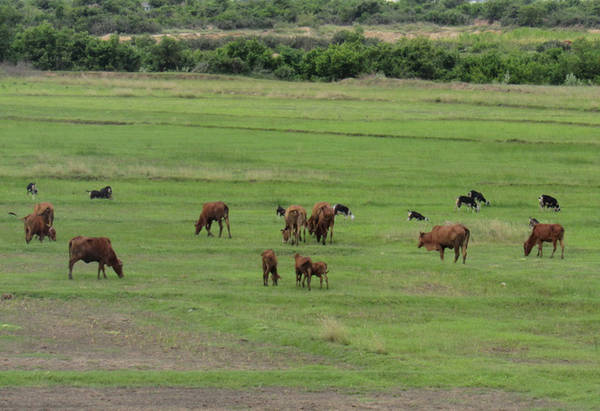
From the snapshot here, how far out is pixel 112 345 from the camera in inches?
706

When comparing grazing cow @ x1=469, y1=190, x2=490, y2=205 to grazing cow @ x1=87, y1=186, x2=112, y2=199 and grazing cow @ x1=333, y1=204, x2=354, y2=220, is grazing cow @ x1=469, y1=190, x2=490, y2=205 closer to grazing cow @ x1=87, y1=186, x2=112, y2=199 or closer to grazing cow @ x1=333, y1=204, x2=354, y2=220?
grazing cow @ x1=333, y1=204, x2=354, y2=220

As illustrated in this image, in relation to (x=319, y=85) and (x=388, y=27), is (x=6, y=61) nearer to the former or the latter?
(x=319, y=85)

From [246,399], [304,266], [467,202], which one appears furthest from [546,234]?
[246,399]

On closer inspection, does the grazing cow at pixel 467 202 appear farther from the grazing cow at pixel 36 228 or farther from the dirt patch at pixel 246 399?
the dirt patch at pixel 246 399

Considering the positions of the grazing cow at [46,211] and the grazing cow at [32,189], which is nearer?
the grazing cow at [46,211]

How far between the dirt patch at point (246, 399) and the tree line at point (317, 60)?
280 feet

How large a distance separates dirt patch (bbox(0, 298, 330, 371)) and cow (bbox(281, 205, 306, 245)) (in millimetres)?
8773

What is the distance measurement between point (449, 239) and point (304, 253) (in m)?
4.15

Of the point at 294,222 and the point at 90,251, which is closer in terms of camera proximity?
the point at 90,251

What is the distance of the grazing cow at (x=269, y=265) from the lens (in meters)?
22.8

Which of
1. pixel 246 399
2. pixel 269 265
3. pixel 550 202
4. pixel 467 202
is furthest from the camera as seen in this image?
pixel 550 202

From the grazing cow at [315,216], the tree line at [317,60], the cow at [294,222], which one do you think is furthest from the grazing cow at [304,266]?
the tree line at [317,60]

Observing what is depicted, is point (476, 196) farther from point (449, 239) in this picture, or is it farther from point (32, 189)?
point (32, 189)

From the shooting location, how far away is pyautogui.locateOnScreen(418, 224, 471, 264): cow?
25.9 meters
